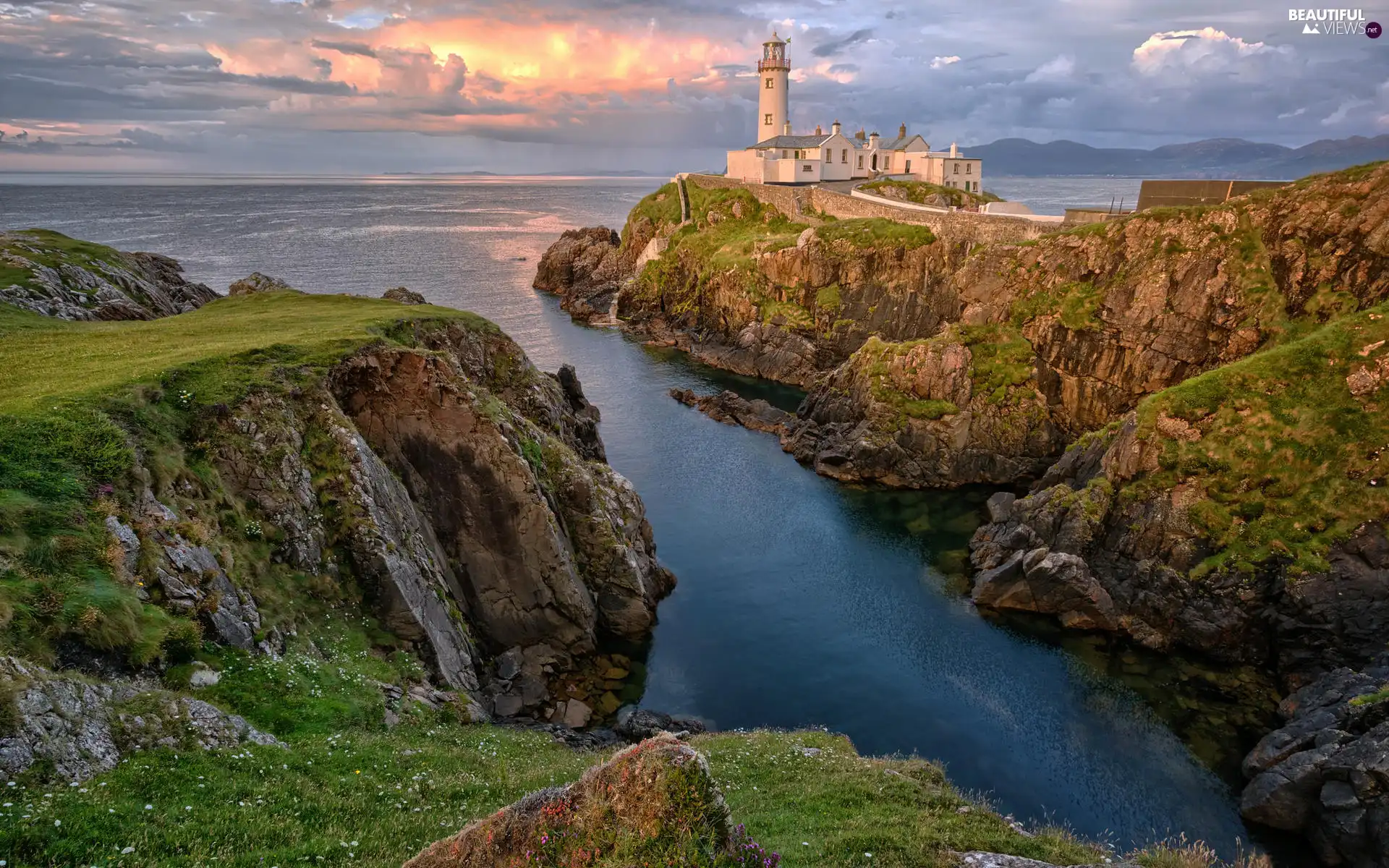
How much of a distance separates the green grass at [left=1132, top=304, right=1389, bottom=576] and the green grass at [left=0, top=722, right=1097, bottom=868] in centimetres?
2950

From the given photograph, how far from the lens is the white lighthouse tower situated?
12862 cm

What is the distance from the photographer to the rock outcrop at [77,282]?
49.2 meters

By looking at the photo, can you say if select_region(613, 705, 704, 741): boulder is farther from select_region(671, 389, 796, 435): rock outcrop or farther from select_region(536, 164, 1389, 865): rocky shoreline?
select_region(671, 389, 796, 435): rock outcrop

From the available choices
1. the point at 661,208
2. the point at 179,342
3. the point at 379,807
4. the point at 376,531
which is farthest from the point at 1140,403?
the point at 661,208

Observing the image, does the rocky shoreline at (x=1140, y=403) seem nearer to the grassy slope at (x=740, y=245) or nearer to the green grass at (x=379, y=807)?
the grassy slope at (x=740, y=245)

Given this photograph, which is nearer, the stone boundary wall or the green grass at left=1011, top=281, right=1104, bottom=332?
the green grass at left=1011, top=281, right=1104, bottom=332

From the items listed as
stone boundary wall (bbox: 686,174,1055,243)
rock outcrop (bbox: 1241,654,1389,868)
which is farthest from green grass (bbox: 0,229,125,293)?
stone boundary wall (bbox: 686,174,1055,243)

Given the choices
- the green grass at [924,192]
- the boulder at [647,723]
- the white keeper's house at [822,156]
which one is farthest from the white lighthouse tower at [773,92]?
the boulder at [647,723]

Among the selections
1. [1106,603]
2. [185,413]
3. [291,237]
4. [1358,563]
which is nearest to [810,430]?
[1106,603]

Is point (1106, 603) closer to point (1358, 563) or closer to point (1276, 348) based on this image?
point (1358, 563)

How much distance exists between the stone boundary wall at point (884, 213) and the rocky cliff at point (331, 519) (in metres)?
49.3

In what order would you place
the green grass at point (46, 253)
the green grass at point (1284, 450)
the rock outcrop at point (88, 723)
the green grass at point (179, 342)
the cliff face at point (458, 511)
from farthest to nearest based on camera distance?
the green grass at point (46, 253) → the green grass at point (1284, 450) → the cliff face at point (458, 511) → the green grass at point (179, 342) → the rock outcrop at point (88, 723)

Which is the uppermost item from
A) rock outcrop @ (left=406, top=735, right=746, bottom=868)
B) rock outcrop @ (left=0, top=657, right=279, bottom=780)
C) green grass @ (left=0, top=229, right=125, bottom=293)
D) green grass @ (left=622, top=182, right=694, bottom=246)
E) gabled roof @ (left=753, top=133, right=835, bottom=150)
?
gabled roof @ (left=753, top=133, right=835, bottom=150)

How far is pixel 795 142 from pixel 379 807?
390 feet
